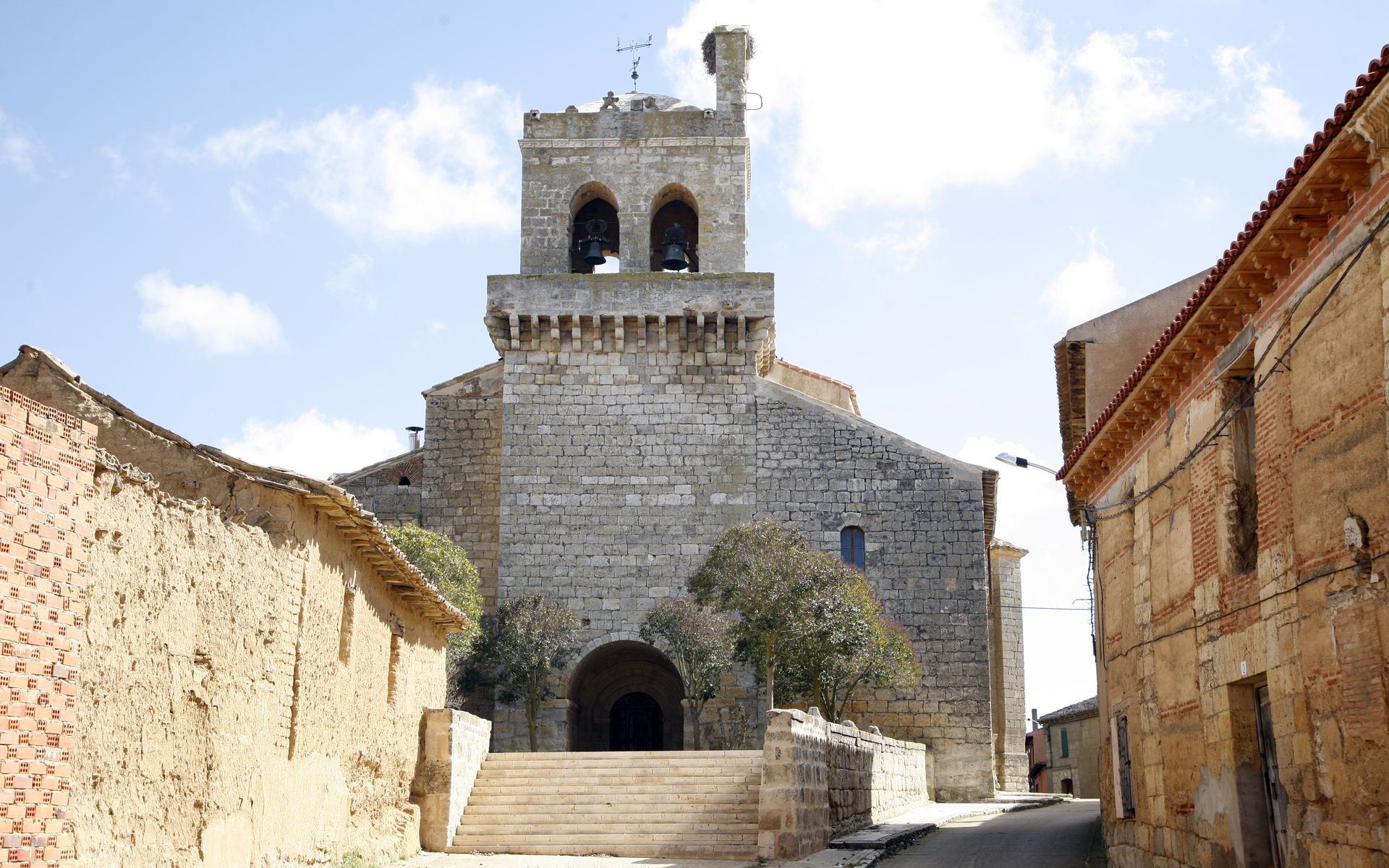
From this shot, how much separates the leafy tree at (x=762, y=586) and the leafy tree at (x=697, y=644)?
0.28 metres

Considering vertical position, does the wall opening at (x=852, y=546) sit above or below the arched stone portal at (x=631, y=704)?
above

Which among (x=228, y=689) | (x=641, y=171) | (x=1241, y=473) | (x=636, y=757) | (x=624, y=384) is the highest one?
(x=641, y=171)

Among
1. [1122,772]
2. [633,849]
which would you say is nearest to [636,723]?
[633,849]

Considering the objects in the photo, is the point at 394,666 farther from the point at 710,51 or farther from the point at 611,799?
the point at 710,51

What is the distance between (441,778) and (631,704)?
13.3 metres

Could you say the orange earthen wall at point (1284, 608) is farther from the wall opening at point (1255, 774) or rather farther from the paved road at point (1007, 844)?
the paved road at point (1007, 844)

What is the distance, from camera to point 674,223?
101 ft

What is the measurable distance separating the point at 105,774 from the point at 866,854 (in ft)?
31.7

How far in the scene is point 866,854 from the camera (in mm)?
16109

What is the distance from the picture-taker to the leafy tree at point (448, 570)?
24.4 metres

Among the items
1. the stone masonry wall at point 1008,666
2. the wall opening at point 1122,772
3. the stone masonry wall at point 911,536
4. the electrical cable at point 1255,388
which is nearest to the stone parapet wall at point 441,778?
the wall opening at point 1122,772

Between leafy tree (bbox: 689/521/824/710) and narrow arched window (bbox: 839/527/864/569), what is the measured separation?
2.71 meters

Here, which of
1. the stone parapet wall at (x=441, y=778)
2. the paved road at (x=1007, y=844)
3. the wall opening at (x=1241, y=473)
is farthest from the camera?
the stone parapet wall at (x=441, y=778)

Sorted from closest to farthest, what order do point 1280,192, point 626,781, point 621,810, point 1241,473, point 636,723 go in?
point 1280,192
point 1241,473
point 621,810
point 626,781
point 636,723
